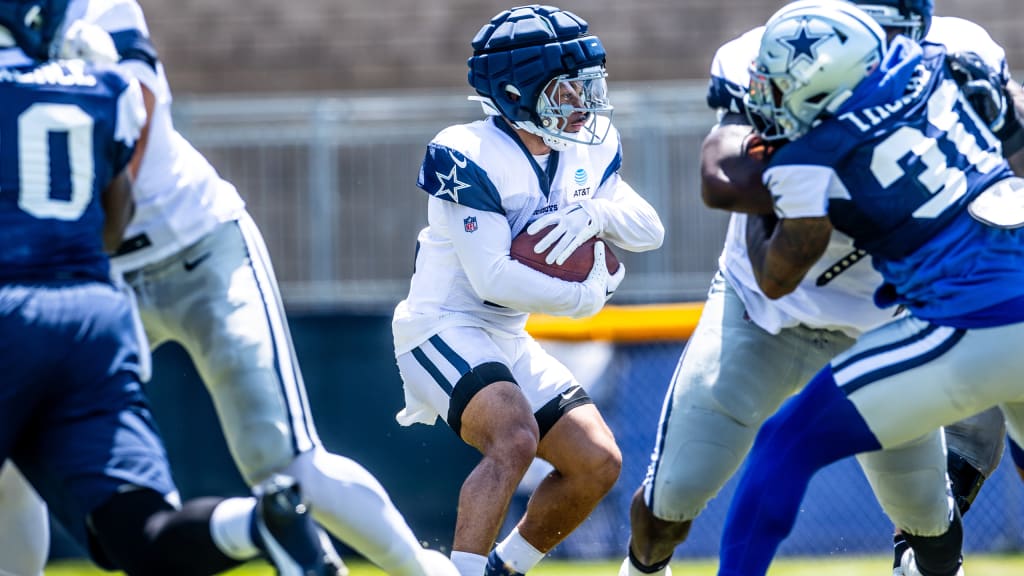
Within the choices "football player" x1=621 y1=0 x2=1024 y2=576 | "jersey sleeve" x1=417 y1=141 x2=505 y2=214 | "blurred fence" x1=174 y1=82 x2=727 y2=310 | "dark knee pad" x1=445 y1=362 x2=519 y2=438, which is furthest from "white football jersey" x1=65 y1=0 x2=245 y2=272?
"blurred fence" x1=174 y1=82 x2=727 y2=310

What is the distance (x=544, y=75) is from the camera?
5.07 metres

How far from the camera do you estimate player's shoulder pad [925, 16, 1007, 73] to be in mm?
4617

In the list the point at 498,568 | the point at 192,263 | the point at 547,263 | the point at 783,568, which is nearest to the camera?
the point at 192,263

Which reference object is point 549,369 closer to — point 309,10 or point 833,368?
point 833,368

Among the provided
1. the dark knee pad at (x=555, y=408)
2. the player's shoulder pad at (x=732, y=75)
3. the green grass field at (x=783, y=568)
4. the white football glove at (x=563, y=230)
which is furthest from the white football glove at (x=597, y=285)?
the green grass field at (x=783, y=568)

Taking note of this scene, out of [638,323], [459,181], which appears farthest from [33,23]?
[638,323]

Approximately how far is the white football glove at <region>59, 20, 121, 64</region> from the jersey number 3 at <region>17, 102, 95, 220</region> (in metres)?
0.20

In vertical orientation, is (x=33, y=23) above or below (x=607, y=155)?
above

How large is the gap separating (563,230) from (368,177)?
17.4 ft

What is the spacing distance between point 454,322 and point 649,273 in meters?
4.67

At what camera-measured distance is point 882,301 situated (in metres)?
4.28

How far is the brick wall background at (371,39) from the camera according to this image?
471 inches

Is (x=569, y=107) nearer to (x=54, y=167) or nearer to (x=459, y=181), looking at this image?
(x=459, y=181)

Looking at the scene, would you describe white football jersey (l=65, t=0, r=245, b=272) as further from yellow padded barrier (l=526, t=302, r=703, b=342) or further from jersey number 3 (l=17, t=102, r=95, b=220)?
yellow padded barrier (l=526, t=302, r=703, b=342)
